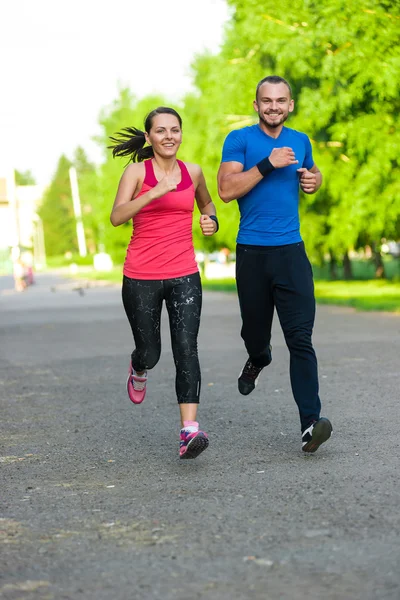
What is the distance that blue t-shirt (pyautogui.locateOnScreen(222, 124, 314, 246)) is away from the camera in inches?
251

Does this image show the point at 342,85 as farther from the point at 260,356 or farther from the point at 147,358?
the point at 147,358

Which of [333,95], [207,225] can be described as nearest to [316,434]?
[207,225]

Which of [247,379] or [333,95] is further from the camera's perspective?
[333,95]

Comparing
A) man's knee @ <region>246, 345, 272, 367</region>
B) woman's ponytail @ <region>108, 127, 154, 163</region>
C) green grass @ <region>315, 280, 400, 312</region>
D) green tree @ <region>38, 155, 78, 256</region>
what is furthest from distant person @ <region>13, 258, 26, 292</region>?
green tree @ <region>38, 155, 78, 256</region>

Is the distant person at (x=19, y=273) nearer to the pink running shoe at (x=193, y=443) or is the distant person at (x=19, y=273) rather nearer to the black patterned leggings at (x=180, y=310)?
the black patterned leggings at (x=180, y=310)

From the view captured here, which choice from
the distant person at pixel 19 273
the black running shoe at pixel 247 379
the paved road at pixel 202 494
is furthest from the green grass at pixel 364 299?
the distant person at pixel 19 273

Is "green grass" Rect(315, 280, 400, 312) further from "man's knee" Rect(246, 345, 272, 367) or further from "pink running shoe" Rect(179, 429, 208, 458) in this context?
"pink running shoe" Rect(179, 429, 208, 458)

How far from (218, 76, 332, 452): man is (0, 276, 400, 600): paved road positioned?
513mm

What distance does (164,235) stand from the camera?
6.38 meters

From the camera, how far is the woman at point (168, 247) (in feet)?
20.8

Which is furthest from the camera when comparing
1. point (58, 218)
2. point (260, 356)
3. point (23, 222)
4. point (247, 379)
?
point (23, 222)

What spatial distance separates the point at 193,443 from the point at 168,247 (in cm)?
106

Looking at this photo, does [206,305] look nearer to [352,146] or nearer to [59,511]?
[352,146]

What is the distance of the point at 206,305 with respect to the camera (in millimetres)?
25344
